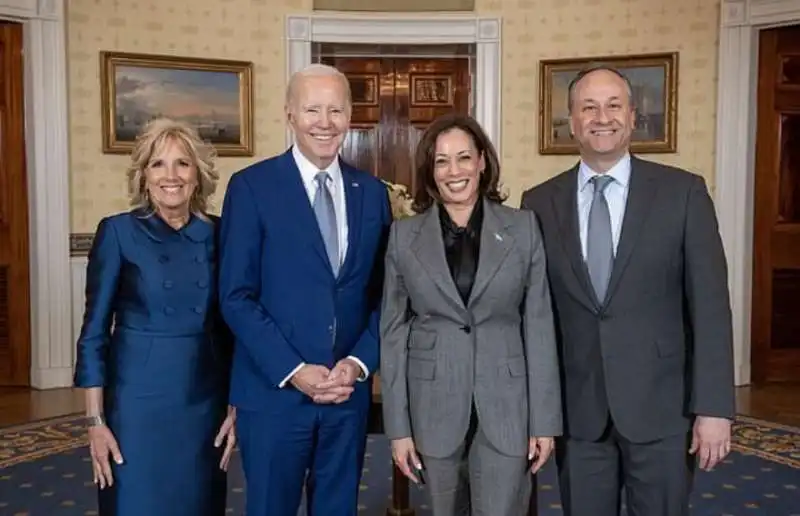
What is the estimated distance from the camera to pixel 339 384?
2.38m

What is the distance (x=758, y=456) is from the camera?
4816mm

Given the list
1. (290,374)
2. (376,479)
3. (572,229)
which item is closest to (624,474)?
(572,229)

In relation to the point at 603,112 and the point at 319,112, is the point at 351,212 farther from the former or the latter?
the point at 603,112

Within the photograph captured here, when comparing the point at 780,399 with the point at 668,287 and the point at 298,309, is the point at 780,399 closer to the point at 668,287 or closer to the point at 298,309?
the point at 668,287

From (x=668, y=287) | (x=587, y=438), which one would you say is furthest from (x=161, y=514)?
(x=668, y=287)

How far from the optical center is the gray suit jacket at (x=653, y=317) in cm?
232

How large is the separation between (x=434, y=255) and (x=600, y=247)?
0.46 meters

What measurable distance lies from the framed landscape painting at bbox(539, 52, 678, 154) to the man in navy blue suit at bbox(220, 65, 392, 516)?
14.9 feet

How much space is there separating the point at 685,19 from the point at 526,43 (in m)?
1.22

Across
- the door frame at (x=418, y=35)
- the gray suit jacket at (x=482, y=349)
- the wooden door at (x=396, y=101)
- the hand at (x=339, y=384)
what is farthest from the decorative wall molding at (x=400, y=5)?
the hand at (x=339, y=384)

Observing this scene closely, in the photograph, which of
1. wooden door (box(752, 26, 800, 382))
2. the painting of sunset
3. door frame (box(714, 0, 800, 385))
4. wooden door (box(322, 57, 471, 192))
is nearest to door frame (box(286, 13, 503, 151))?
wooden door (box(322, 57, 471, 192))

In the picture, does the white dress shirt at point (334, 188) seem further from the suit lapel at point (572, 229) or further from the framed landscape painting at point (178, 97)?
the framed landscape painting at point (178, 97)

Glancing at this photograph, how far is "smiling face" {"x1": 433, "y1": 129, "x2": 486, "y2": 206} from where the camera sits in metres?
2.32

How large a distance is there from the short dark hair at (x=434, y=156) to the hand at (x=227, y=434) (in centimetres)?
82
